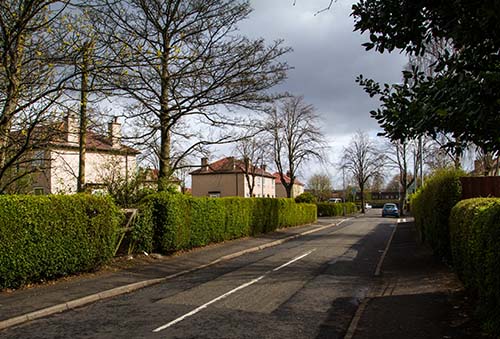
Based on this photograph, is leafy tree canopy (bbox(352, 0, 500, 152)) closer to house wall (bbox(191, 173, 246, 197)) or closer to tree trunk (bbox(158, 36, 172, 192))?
tree trunk (bbox(158, 36, 172, 192))

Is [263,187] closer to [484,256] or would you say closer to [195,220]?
[195,220]

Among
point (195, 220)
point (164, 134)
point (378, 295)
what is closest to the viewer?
point (378, 295)

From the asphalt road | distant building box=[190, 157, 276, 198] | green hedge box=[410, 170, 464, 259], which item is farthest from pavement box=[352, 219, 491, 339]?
distant building box=[190, 157, 276, 198]

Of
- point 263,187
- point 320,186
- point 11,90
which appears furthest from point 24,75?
point 320,186

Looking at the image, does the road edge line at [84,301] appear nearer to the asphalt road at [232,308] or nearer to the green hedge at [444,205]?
the asphalt road at [232,308]

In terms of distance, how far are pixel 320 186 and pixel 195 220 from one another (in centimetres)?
8408

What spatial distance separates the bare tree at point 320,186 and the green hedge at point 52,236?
83324 millimetres

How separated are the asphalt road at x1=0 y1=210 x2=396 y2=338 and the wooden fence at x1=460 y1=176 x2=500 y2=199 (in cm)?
368

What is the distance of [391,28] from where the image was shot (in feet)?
16.8

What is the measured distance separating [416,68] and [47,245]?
9337mm

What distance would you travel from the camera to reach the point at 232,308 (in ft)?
28.1

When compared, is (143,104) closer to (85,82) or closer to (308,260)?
(85,82)

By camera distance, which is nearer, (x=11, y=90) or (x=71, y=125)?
(x=11, y=90)

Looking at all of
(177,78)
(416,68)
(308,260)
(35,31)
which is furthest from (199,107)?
(416,68)
